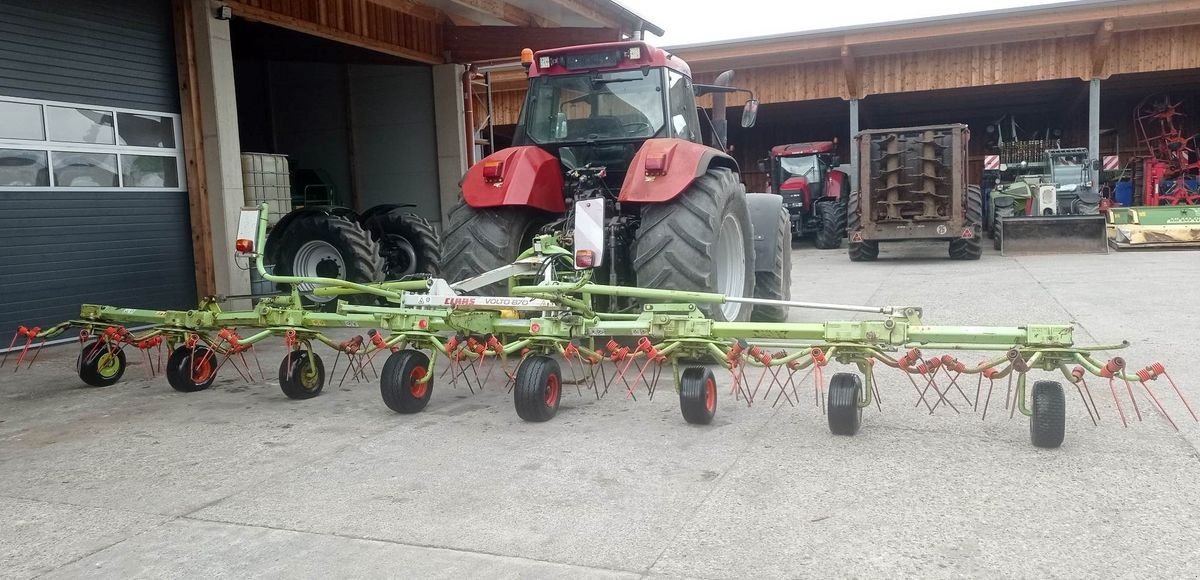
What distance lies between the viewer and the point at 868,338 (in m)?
4.18

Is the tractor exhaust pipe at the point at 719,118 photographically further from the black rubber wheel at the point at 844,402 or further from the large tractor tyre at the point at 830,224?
the large tractor tyre at the point at 830,224

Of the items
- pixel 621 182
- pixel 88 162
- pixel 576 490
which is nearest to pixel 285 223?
pixel 88 162

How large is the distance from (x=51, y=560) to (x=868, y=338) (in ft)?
11.3

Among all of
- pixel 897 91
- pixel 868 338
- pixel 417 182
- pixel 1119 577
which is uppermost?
pixel 897 91

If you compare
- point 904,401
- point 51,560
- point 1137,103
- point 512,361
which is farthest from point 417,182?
point 1137,103

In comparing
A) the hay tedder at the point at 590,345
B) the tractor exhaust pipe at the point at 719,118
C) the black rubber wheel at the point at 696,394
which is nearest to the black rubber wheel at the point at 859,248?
the tractor exhaust pipe at the point at 719,118

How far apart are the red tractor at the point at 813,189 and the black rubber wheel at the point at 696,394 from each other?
51.0 feet

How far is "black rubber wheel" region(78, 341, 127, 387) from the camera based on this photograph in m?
5.96

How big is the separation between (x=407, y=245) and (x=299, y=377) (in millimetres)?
3896

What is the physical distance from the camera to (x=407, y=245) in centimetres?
923

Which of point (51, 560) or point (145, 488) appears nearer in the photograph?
point (51, 560)

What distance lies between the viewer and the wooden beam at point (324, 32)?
367 inches

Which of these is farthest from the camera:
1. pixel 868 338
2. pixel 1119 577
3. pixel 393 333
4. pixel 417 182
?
pixel 417 182

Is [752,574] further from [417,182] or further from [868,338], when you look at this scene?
[417,182]
